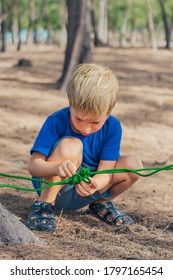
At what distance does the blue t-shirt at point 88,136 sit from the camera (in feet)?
11.0

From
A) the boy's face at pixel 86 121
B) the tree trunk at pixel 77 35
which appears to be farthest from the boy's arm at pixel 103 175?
the tree trunk at pixel 77 35

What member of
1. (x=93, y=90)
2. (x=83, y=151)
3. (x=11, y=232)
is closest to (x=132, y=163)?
(x=83, y=151)

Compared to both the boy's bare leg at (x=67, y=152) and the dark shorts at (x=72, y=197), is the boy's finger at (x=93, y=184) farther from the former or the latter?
the dark shorts at (x=72, y=197)

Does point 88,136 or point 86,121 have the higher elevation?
point 86,121

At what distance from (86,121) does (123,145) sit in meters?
3.48

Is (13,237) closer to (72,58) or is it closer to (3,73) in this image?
(72,58)

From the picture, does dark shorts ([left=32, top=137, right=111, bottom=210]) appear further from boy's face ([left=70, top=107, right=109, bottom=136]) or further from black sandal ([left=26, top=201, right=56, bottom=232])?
boy's face ([left=70, top=107, right=109, bottom=136])

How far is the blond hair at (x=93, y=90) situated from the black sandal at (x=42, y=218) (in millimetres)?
724

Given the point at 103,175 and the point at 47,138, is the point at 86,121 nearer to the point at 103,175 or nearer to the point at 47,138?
the point at 47,138

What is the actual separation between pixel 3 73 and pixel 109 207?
7.89m

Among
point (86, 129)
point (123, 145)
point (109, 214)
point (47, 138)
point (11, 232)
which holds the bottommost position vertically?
point (123, 145)

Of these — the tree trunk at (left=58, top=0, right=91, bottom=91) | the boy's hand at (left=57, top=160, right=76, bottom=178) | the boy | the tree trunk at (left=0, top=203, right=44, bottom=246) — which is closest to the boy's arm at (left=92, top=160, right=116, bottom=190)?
the boy

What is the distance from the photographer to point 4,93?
9.09m

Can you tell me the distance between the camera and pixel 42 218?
11.1 feet
